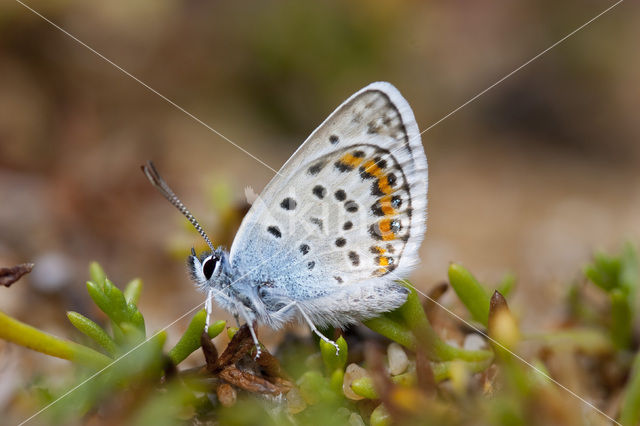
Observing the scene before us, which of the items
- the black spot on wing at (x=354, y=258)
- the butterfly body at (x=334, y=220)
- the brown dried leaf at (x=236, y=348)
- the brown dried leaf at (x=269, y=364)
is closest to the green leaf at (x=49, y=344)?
the brown dried leaf at (x=236, y=348)

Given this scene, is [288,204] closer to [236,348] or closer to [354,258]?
[354,258]

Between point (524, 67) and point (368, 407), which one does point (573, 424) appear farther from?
point (524, 67)

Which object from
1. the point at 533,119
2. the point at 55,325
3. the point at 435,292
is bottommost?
the point at 55,325

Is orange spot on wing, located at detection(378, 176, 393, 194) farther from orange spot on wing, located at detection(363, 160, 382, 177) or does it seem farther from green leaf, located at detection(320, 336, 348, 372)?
green leaf, located at detection(320, 336, 348, 372)

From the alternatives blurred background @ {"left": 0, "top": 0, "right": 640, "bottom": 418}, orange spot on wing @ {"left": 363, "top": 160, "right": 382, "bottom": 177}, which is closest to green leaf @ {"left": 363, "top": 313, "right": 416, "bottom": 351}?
orange spot on wing @ {"left": 363, "top": 160, "right": 382, "bottom": 177}

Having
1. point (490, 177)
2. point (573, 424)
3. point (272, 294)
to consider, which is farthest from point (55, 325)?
point (490, 177)

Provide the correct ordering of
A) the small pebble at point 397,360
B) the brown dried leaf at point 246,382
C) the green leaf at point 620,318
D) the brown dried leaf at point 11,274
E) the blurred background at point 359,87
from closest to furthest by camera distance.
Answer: the brown dried leaf at point 11,274
the brown dried leaf at point 246,382
the small pebble at point 397,360
the green leaf at point 620,318
the blurred background at point 359,87

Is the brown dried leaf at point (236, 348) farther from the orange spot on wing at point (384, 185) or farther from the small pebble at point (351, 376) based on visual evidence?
the orange spot on wing at point (384, 185)
